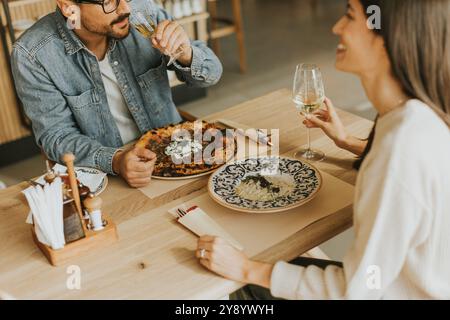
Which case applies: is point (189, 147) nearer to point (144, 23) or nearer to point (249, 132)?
point (249, 132)

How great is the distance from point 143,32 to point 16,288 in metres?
1.01

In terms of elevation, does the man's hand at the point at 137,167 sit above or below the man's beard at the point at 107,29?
below

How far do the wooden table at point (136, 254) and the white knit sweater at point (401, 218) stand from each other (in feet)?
0.65

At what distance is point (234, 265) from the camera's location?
3.89 feet

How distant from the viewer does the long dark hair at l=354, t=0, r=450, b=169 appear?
1.02 meters

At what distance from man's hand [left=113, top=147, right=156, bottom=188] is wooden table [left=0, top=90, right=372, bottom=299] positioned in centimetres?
3

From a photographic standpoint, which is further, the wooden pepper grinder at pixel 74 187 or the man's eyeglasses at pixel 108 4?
the man's eyeglasses at pixel 108 4

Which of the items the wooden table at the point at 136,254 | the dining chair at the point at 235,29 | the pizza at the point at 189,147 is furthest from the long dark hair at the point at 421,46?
the dining chair at the point at 235,29

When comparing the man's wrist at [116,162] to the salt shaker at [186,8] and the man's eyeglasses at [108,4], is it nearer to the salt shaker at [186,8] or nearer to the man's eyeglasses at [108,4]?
the man's eyeglasses at [108,4]

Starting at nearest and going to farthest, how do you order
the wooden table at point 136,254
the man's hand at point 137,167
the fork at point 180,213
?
the wooden table at point 136,254 < the fork at point 180,213 < the man's hand at point 137,167

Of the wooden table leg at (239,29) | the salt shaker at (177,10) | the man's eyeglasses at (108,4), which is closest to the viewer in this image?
the man's eyeglasses at (108,4)

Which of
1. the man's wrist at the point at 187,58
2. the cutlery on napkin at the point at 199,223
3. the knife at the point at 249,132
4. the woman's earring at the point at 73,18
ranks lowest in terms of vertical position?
the cutlery on napkin at the point at 199,223

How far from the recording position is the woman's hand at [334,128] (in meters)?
1.64

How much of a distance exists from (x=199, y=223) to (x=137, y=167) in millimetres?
277
